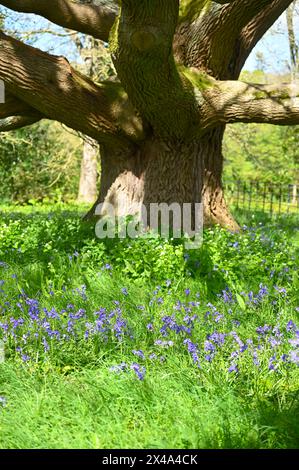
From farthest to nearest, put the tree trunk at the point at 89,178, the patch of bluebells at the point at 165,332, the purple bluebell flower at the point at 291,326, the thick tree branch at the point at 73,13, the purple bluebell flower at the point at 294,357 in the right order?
1. the tree trunk at the point at 89,178
2. the thick tree branch at the point at 73,13
3. the purple bluebell flower at the point at 291,326
4. the patch of bluebells at the point at 165,332
5. the purple bluebell flower at the point at 294,357

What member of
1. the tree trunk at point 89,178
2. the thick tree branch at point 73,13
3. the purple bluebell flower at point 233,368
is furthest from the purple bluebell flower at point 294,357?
the tree trunk at point 89,178

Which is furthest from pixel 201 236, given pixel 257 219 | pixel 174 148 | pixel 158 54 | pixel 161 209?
pixel 257 219

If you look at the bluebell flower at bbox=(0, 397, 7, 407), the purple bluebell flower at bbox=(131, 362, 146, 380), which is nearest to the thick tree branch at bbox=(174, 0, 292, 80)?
the purple bluebell flower at bbox=(131, 362, 146, 380)

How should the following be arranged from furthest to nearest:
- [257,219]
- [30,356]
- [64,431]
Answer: [257,219] < [30,356] < [64,431]

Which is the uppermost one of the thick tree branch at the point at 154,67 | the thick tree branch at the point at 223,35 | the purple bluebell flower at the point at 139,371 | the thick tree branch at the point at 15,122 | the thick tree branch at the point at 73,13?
the thick tree branch at the point at 73,13

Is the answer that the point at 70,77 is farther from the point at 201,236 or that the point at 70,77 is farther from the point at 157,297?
the point at 157,297

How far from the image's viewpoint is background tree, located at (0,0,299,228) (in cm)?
695

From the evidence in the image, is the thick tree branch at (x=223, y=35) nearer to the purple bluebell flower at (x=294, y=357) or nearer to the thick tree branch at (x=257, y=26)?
the thick tree branch at (x=257, y=26)

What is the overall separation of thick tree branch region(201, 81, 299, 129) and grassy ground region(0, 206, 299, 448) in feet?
6.35

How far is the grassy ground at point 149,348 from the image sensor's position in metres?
2.98

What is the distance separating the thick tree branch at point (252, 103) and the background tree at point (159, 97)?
0.01m

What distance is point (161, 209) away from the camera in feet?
26.0

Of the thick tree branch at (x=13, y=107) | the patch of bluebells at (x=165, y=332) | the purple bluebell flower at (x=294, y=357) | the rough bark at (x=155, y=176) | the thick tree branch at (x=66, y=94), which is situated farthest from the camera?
the rough bark at (x=155, y=176)

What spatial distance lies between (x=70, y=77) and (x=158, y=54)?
1541 millimetres
